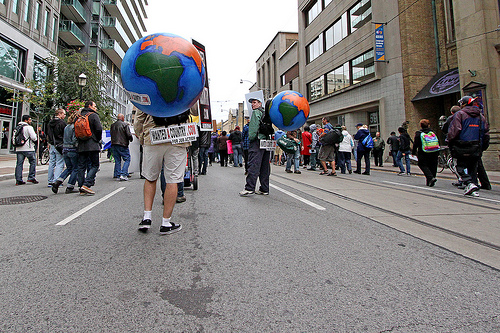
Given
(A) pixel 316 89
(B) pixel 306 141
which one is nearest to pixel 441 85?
(B) pixel 306 141

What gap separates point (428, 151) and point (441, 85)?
10.3 meters

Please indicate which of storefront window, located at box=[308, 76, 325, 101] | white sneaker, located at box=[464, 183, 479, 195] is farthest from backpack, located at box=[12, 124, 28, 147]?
storefront window, located at box=[308, 76, 325, 101]

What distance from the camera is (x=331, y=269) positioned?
2.34 metres

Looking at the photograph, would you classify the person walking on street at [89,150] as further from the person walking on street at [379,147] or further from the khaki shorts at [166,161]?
the person walking on street at [379,147]

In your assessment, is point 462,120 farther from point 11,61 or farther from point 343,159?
point 11,61

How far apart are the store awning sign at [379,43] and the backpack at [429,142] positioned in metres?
12.2

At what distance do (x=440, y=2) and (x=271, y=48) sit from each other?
85.8 ft

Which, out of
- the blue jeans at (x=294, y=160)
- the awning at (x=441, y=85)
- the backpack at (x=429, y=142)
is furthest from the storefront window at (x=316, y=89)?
the backpack at (x=429, y=142)

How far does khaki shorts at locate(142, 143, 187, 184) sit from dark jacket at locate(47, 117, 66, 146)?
4917 millimetres

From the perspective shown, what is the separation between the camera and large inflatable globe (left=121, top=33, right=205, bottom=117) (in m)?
2.57

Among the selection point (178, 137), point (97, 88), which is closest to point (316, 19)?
point (97, 88)

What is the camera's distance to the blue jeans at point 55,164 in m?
6.86

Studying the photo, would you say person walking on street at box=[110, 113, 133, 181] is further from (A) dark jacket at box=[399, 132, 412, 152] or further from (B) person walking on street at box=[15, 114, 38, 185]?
(A) dark jacket at box=[399, 132, 412, 152]

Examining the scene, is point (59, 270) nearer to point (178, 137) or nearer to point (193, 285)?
point (193, 285)
